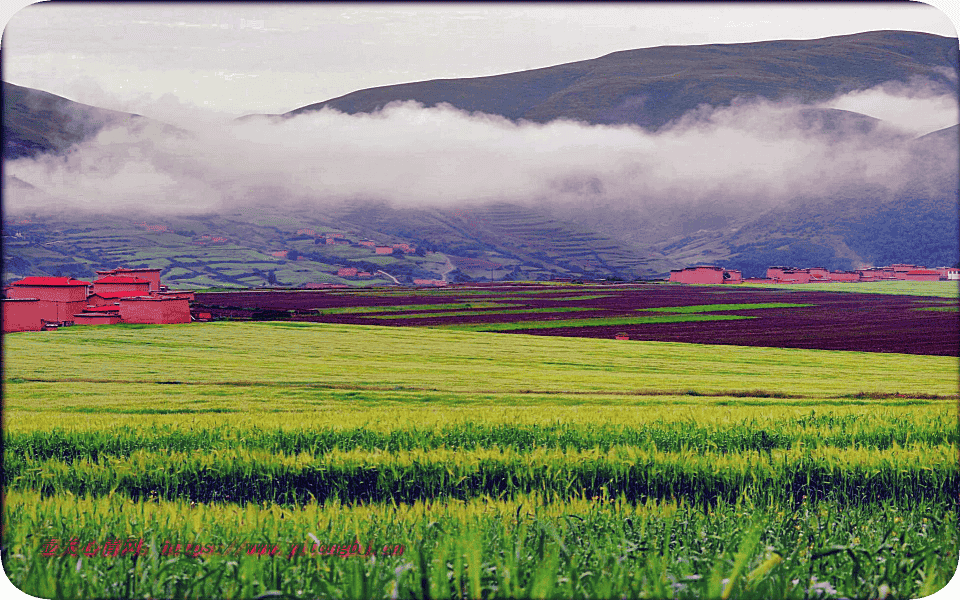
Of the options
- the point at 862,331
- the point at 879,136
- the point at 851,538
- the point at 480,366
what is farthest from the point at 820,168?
the point at 862,331

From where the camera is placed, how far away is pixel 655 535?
19.8ft

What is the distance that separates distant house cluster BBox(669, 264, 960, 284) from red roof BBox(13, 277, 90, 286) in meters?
15.6

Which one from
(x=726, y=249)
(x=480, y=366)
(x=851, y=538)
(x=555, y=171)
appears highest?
(x=555, y=171)

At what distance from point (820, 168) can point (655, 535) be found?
13.5 meters

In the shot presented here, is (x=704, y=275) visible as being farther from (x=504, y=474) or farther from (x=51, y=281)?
(x=51, y=281)

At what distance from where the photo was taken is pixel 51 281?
17766 mm

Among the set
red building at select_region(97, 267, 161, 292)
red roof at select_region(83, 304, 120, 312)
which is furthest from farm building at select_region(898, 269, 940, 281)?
red roof at select_region(83, 304, 120, 312)

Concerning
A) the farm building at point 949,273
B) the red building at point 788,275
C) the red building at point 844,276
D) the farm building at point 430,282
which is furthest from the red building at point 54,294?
the red building at point 844,276

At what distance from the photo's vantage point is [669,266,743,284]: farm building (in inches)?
861

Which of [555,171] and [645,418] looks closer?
[645,418]

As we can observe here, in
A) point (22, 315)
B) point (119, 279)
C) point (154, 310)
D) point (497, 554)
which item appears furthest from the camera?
point (154, 310)

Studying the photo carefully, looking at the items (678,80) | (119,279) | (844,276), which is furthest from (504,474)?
(844,276)

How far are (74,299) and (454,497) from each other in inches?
590

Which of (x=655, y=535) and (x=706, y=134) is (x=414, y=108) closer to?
(x=706, y=134)
